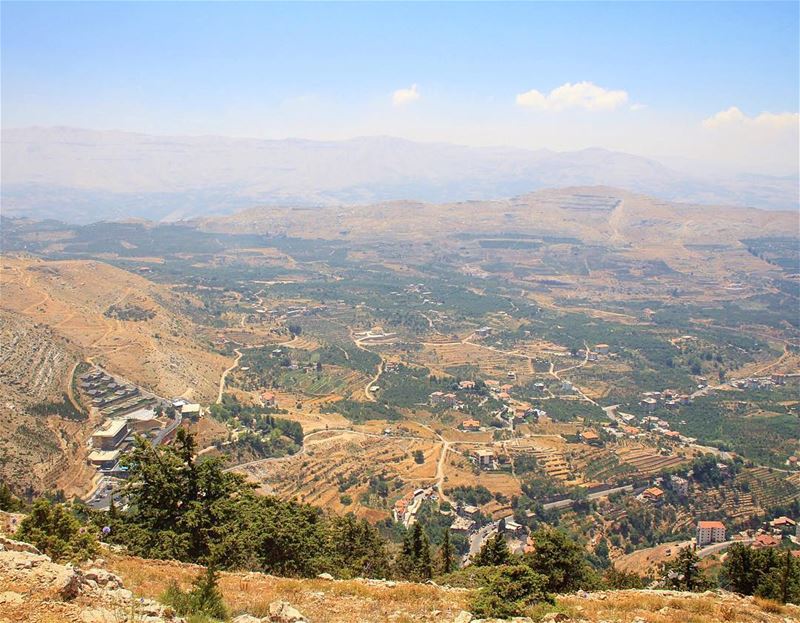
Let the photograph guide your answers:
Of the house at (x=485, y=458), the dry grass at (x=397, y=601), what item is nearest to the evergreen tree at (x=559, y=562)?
the dry grass at (x=397, y=601)

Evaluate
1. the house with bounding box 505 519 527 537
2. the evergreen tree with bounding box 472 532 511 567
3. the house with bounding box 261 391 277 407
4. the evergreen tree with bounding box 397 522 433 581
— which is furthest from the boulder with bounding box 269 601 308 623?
the house with bounding box 261 391 277 407

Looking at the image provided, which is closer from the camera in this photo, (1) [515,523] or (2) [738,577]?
(2) [738,577]

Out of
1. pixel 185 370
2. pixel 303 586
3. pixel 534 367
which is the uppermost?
pixel 303 586

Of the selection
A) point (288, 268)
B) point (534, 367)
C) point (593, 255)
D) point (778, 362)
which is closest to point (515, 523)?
point (534, 367)

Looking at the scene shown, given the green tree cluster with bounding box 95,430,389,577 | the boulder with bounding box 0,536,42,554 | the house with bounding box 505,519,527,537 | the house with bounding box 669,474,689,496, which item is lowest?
the house with bounding box 669,474,689,496

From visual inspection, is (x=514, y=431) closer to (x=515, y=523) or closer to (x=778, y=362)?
(x=515, y=523)

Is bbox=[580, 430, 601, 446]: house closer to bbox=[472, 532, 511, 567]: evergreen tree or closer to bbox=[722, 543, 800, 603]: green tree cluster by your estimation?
bbox=[722, 543, 800, 603]: green tree cluster

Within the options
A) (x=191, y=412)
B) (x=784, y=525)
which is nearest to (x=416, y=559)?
(x=191, y=412)

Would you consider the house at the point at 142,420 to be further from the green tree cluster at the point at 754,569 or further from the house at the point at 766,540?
the house at the point at 766,540
